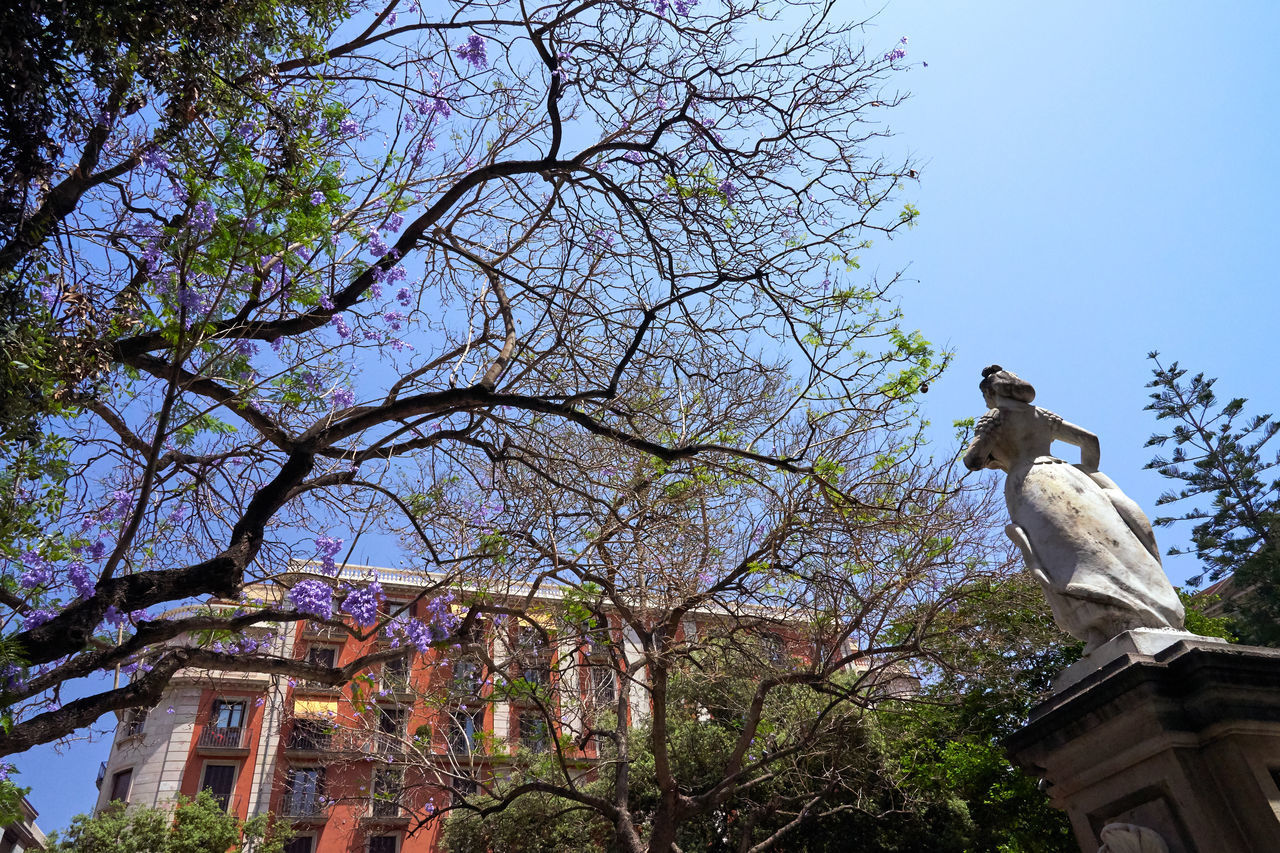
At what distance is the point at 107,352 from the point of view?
4.77 m

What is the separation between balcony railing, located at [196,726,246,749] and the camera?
997 inches

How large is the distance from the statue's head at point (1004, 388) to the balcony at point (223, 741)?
26563 millimetres

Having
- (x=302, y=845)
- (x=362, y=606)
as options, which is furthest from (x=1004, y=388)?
(x=302, y=845)

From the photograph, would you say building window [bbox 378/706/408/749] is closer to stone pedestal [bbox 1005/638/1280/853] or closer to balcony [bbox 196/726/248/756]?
stone pedestal [bbox 1005/638/1280/853]

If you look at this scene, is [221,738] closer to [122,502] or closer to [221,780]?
[221,780]

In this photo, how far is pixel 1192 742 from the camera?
10.7 feet

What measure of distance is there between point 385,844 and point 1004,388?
969 inches

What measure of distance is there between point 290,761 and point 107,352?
78.0 ft

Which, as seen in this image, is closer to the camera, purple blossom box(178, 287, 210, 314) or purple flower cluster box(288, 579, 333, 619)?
purple blossom box(178, 287, 210, 314)

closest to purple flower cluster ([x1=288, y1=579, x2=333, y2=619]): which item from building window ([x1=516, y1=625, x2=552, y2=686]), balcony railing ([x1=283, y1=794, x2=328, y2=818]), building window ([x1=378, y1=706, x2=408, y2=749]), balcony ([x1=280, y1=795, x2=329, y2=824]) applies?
building window ([x1=516, y1=625, x2=552, y2=686])

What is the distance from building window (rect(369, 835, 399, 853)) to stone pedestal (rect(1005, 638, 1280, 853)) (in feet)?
80.4

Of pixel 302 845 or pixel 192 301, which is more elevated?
pixel 302 845

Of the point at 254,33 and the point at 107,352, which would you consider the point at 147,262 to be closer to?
the point at 107,352

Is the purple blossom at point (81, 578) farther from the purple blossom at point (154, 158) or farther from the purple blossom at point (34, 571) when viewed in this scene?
the purple blossom at point (154, 158)
